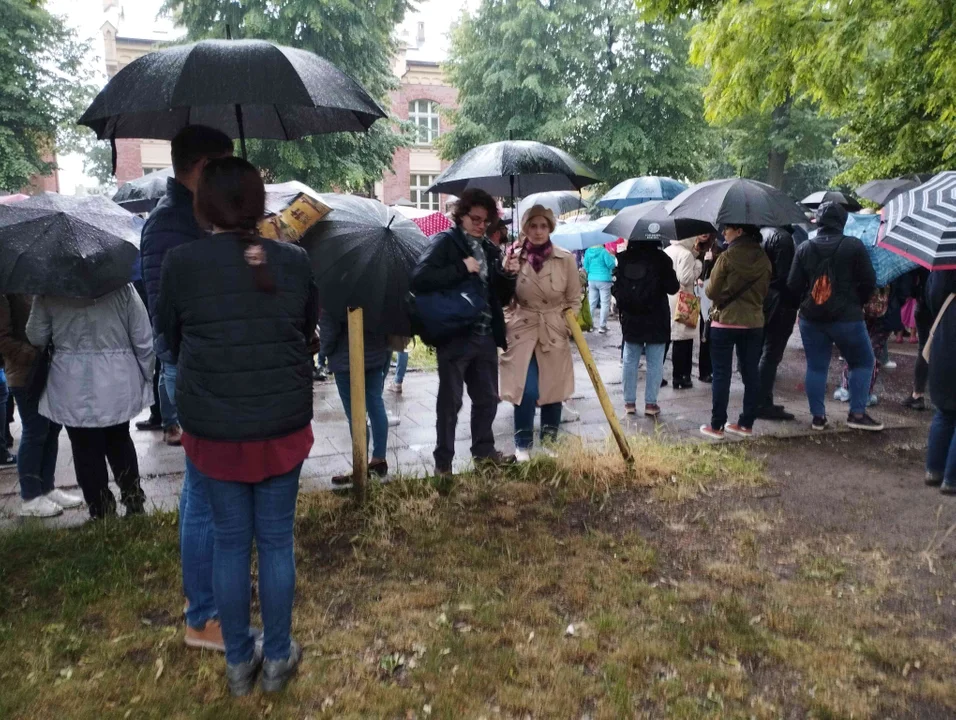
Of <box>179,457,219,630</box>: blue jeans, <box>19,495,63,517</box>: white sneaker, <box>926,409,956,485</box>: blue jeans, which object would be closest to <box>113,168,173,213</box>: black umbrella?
<box>19,495,63,517</box>: white sneaker

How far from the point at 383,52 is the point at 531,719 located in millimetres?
23000

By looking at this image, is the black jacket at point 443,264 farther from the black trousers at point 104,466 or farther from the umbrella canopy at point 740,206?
the umbrella canopy at point 740,206

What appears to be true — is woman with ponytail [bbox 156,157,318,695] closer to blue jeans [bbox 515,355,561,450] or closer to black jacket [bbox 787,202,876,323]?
blue jeans [bbox 515,355,561,450]

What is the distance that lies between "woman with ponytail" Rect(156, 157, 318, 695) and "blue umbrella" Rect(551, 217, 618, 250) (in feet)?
24.0

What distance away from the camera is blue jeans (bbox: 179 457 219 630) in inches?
109

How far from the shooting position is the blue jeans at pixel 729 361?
5.80 metres

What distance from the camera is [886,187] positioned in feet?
29.7

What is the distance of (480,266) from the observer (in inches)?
179

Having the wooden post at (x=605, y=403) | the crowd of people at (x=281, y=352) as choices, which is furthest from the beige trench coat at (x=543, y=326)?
the wooden post at (x=605, y=403)

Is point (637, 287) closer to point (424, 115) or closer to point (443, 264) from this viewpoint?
point (443, 264)

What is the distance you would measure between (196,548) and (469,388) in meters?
2.31

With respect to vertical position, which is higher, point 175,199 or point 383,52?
point 383,52

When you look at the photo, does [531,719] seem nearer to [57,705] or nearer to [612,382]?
[57,705]

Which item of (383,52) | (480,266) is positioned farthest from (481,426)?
(383,52)
